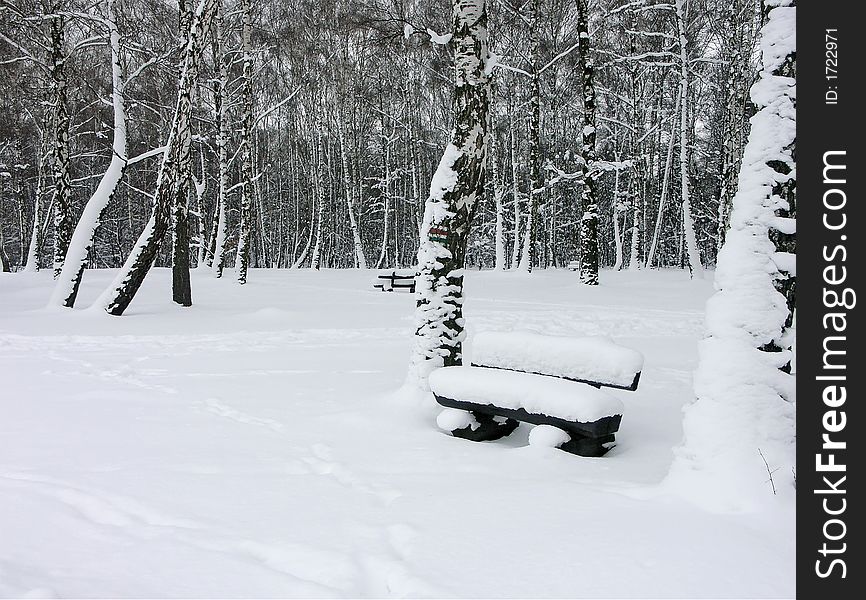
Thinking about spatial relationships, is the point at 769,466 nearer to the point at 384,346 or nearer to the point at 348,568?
the point at 348,568

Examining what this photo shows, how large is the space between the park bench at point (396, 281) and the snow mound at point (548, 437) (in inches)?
550

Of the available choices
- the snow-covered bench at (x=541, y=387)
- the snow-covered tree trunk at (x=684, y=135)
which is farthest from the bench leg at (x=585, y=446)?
the snow-covered tree trunk at (x=684, y=135)

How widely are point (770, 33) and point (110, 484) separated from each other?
15.3ft

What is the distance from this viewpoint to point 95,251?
3588 centimetres

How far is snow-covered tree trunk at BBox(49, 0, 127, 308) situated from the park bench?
7.85 meters

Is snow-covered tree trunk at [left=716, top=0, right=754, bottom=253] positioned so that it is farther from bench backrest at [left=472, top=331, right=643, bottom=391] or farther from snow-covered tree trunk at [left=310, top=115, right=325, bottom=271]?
snow-covered tree trunk at [left=310, top=115, right=325, bottom=271]

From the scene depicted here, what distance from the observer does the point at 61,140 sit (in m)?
17.8

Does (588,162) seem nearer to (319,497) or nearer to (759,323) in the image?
(759,323)

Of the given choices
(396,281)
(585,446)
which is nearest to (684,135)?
(396,281)

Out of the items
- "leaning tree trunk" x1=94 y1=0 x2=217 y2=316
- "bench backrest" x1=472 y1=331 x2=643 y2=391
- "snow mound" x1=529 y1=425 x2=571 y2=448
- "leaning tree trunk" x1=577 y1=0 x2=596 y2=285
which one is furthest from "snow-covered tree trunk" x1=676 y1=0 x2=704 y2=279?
"snow mound" x1=529 y1=425 x2=571 y2=448

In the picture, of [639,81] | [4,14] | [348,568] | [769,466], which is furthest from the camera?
[639,81]

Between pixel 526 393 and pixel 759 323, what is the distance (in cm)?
163

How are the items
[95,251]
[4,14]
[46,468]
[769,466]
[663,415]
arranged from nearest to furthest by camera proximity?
[769,466]
[46,468]
[663,415]
[4,14]
[95,251]
